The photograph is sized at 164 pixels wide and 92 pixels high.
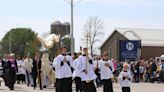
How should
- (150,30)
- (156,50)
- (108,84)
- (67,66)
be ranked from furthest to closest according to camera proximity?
(150,30) < (156,50) < (108,84) < (67,66)

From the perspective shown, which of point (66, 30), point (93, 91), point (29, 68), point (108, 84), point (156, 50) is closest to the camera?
point (93, 91)

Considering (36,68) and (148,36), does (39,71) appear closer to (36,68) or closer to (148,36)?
(36,68)

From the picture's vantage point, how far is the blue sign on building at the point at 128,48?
40656 mm

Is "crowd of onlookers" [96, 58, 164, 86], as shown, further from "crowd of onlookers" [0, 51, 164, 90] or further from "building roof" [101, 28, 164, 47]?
"building roof" [101, 28, 164, 47]

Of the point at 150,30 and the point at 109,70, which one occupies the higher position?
the point at 150,30

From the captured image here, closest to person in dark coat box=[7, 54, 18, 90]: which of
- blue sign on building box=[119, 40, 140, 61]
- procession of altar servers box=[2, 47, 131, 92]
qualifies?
procession of altar servers box=[2, 47, 131, 92]

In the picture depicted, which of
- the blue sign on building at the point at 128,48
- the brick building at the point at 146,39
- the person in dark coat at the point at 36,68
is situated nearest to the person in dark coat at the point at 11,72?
the person in dark coat at the point at 36,68

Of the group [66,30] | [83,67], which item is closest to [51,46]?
[83,67]

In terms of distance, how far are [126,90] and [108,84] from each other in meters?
0.75

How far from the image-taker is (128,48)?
134 ft

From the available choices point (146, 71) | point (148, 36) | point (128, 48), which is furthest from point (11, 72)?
point (148, 36)

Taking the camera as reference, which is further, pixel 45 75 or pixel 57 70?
pixel 45 75

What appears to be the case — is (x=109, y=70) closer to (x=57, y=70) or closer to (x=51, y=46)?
(x=57, y=70)

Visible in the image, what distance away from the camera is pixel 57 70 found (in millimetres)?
18547
